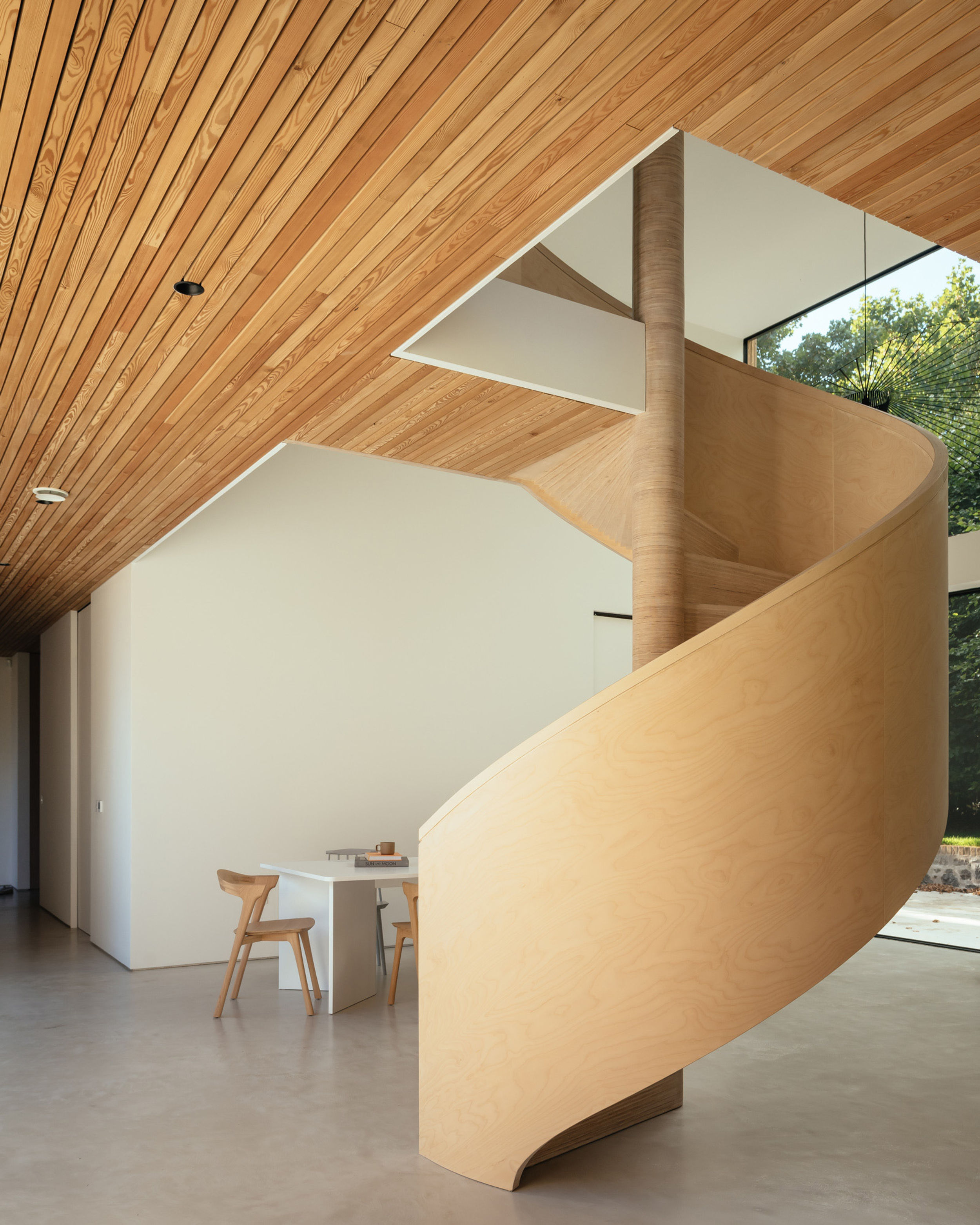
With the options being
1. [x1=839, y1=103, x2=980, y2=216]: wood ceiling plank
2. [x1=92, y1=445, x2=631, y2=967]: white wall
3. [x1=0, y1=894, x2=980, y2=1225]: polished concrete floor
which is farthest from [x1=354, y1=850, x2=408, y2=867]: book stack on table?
[x1=839, y1=103, x2=980, y2=216]: wood ceiling plank

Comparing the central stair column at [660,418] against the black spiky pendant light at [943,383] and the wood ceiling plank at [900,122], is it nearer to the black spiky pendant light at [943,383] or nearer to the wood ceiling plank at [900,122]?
the wood ceiling plank at [900,122]

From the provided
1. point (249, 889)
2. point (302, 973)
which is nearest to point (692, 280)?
point (249, 889)

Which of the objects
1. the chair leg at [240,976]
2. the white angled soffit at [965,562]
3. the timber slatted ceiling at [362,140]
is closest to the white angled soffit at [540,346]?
the timber slatted ceiling at [362,140]

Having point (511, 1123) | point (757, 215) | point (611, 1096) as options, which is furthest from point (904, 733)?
point (757, 215)

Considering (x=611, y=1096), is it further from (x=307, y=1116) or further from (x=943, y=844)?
(x=943, y=844)

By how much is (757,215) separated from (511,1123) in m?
7.14

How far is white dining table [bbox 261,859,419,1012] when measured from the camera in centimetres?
586

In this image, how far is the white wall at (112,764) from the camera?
716cm

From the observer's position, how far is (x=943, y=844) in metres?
9.81

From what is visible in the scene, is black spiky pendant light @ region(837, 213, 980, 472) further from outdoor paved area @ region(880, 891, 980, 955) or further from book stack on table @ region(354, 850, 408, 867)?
book stack on table @ region(354, 850, 408, 867)

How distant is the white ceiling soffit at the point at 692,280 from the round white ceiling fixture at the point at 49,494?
8.50 ft

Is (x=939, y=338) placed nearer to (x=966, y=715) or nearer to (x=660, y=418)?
(x=966, y=715)

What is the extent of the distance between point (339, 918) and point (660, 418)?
3529 millimetres

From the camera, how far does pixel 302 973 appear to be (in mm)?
5598
